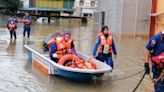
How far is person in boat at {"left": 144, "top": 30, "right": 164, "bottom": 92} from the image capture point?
7.36m

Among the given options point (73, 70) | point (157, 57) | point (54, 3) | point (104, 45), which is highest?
point (54, 3)

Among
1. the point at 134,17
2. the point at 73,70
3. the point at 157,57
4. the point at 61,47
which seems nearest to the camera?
the point at 157,57

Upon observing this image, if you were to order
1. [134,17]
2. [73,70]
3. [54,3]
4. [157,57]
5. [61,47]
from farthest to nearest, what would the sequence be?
1. [54,3]
2. [134,17]
3. [61,47]
4. [73,70]
5. [157,57]

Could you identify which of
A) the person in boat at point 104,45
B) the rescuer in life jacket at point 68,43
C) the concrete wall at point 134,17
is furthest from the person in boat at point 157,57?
the concrete wall at point 134,17

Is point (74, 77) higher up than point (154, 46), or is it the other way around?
point (154, 46)

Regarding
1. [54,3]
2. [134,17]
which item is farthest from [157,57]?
[54,3]

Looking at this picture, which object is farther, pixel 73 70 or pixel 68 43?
pixel 68 43

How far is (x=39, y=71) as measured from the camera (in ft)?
42.9

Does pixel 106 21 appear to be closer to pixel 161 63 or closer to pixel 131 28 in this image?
pixel 131 28

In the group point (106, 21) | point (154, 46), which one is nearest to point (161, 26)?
point (106, 21)

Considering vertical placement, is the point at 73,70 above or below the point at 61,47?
below

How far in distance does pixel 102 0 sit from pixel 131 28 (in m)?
9.86

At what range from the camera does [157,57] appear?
24.2 ft

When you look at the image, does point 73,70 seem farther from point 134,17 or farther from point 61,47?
point 134,17
